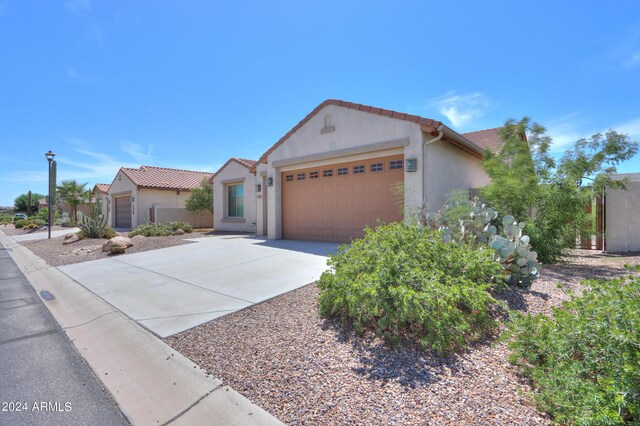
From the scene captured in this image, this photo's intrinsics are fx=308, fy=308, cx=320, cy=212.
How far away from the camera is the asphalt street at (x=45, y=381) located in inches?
102

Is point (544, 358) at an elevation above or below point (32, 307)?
above

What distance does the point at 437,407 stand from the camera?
7.54 ft

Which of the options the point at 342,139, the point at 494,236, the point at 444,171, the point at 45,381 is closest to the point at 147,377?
the point at 45,381

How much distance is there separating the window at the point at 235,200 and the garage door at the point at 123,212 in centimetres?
1062

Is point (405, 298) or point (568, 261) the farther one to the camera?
point (568, 261)

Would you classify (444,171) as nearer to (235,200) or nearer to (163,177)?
(235,200)

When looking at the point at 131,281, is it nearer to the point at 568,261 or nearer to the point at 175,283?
the point at 175,283

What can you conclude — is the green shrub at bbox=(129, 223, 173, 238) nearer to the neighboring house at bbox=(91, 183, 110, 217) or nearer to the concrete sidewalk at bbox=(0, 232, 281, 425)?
the concrete sidewalk at bbox=(0, 232, 281, 425)

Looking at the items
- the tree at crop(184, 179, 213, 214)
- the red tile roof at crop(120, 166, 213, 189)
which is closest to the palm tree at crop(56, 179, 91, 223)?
the red tile roof at crop(120, 166, 213, 189)

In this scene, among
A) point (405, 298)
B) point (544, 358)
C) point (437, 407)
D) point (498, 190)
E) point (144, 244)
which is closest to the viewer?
point (437, 407)

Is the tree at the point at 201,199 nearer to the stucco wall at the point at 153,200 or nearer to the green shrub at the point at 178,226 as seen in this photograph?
the green shrub at the point at 178,226

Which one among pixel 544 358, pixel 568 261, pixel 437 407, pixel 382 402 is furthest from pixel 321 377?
pixel 568 261

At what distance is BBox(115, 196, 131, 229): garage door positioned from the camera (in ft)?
78.5

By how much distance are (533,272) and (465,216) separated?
71.5 inches
